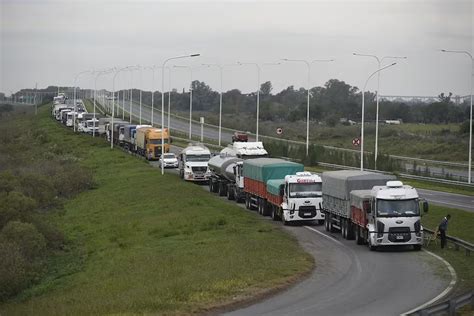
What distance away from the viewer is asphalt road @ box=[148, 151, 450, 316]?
24.1m

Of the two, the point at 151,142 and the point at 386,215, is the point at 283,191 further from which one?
the point at 151,142

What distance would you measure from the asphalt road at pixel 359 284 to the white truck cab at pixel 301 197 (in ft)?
20.4

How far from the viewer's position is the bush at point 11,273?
36531mm

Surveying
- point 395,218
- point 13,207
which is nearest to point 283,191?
point 395,218

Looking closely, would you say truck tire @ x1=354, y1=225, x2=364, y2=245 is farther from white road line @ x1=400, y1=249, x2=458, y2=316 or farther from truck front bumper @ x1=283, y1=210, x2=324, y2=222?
truck front bumper @ x1=283, y1=210, x2=324, y2=222

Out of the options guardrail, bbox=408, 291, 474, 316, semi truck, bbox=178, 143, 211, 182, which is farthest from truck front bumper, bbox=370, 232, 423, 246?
semi truck, bbox=178, 143, 211, 182

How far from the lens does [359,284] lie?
2781 cm

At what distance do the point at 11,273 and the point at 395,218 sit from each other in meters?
16.3

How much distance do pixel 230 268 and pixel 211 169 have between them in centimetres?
3393

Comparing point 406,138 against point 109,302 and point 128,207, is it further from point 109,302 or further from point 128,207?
point 109,302

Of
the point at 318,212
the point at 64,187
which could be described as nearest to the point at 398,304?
the point at 318,212

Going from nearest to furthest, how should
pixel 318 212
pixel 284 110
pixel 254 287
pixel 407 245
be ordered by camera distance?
1. pixel 254 287
2. pixel 407 245
3. pixel 318 212
4. pixel 284 110

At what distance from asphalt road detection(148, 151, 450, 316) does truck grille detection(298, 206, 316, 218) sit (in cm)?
631

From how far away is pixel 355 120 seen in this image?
184000 mm
